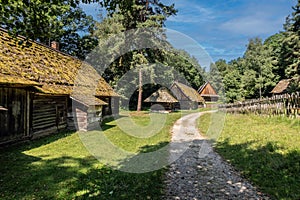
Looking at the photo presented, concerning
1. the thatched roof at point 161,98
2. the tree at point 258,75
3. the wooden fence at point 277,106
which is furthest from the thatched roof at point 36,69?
the tree at point 258,75

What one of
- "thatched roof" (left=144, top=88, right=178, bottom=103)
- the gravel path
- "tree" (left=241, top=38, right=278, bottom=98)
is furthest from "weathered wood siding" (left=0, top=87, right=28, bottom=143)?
"tree" (left=241, top=38, right=278, bottom=98)

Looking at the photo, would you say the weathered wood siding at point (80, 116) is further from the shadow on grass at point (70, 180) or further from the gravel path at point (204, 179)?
the gravel path at point (204, 179)

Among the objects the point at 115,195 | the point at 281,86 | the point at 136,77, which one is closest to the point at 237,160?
the point at 115,195

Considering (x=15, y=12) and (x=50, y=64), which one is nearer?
(x=15, y=12)

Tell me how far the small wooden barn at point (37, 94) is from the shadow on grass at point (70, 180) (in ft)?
9.22

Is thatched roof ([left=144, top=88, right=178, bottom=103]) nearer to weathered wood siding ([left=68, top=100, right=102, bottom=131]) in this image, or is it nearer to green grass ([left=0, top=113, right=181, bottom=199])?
weathered wood siding ([left=68, top=100, right=102, bottom=131])

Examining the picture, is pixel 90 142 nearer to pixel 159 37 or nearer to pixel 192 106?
pixel 159 37

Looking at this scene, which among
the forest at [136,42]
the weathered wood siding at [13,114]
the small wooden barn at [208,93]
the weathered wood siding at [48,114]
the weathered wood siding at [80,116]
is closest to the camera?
the forest at [136,42]

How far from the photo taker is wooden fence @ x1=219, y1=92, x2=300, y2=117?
13.8 m

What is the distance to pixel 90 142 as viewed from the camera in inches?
436

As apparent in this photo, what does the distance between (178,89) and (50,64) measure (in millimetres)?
30422

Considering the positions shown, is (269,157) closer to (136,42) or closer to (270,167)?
(270,167)

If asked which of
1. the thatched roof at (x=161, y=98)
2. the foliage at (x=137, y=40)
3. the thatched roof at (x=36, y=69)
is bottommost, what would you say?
the thatched roof at (x=161, y=98)

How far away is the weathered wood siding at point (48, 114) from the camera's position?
11656mm
